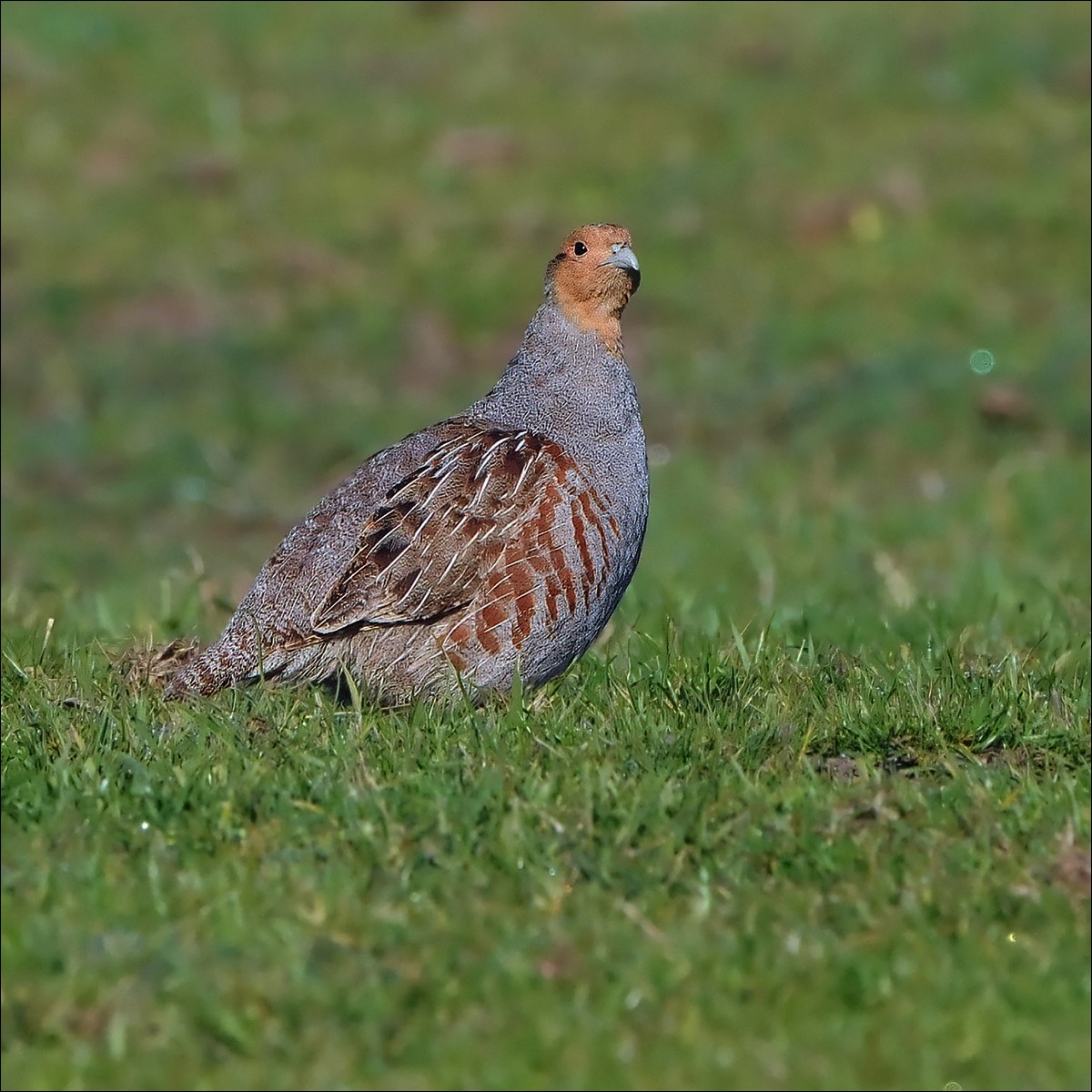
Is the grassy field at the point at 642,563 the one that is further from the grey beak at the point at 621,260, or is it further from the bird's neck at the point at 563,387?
the grey beak at the point at 621,260

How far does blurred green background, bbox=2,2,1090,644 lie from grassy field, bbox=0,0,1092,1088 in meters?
0.05

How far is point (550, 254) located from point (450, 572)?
335 inches

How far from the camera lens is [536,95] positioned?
Result: 53.1 ft

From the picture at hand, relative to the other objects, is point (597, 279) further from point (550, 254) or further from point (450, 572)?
point (550, 254)

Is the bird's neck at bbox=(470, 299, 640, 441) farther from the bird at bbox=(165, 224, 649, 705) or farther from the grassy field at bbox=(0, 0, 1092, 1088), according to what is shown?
the grassy field at bbox=(0, 0, 1092, 1088)

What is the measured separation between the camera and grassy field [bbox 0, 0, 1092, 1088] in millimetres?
3797

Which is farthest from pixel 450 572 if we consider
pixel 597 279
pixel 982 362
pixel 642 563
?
pixel 982 362

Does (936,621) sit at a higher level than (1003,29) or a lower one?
lower

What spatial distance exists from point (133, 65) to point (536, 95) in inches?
136

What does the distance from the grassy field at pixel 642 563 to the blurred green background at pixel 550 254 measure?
0.05 metres

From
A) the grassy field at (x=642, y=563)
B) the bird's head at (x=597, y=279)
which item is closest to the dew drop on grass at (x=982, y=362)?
the grassy field at (x=642, y=563)

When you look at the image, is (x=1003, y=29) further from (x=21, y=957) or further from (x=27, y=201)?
(x=21, y=957)

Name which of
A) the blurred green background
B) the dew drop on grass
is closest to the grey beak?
the blurred green background

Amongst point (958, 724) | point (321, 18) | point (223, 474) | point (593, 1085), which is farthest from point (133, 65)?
point (593, 1085)
